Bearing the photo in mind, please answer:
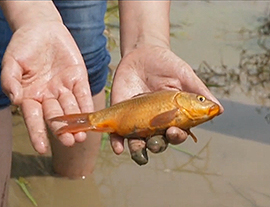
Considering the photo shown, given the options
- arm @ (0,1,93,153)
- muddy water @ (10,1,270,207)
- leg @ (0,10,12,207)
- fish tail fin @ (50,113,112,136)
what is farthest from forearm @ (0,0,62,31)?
muddy water @ (10,1,270,207)

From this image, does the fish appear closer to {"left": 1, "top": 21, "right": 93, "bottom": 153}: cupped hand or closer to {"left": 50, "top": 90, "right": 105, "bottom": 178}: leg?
{"left": 1, "top": 21, "right": 93, "bottom": 153}: cupped hand

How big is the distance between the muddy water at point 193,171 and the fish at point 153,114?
0.94 meters

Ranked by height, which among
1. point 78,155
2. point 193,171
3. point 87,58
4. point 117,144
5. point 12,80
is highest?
point 12,80

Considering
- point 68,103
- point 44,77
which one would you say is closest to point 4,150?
point 44,77

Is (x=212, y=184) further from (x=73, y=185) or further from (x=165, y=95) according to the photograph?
(x=165, y=95)

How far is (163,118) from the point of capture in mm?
2123

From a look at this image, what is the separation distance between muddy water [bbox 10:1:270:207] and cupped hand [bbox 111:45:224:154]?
2.71 feet

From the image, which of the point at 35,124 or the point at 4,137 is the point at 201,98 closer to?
the point at 35,124

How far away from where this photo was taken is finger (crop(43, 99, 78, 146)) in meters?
1.99

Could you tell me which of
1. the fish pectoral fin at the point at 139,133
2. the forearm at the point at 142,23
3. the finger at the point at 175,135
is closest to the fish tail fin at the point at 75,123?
the fish pectoral fin at the point at 139,133

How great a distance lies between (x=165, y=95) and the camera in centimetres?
217

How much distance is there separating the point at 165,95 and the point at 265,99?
1828mm

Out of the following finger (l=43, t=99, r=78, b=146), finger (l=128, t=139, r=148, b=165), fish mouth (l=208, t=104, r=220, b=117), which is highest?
finger (l=43, t=99, r=78, b=146)

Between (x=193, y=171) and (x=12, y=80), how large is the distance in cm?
147
